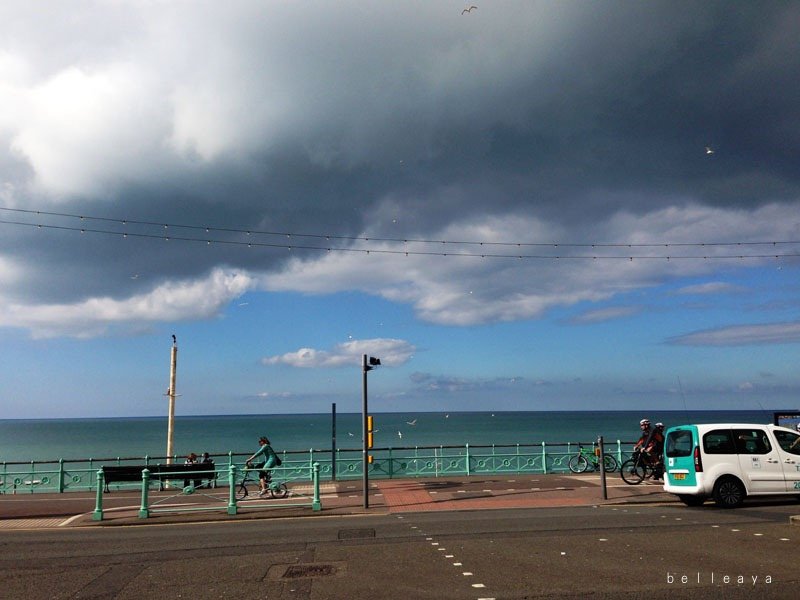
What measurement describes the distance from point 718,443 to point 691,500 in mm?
1767

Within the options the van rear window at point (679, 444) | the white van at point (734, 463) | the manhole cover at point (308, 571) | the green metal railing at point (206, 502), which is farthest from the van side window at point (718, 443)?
the manhole cover at point (308, 571)

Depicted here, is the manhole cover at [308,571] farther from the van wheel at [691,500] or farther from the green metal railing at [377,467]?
the van wheel at [691,500]

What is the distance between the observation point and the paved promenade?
54.1ft

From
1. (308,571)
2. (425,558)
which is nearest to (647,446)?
(425,558)

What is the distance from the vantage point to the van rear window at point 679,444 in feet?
52.2

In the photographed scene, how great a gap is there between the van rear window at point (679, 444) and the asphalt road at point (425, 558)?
4.71 ft

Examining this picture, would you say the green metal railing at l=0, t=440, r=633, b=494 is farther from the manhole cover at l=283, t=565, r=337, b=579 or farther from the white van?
the white van

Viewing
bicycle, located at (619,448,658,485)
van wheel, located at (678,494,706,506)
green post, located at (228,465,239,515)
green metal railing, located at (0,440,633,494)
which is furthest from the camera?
green metal railing, located at (0,440,633,494)

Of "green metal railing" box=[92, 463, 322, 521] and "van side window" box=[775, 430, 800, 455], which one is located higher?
"van side window" box=[775, 430, 800, 455]

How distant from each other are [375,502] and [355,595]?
10623 mm

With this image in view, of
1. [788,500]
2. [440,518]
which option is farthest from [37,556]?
[788,500]

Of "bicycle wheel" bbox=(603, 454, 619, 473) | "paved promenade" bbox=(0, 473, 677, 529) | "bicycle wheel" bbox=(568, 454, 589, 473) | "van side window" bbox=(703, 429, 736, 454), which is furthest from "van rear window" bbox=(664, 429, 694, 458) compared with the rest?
"bicycle wheel" bbox=(568, 454, 589, 473)

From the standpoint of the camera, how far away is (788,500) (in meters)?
17.2

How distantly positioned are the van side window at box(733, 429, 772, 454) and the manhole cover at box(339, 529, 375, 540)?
892 cm
